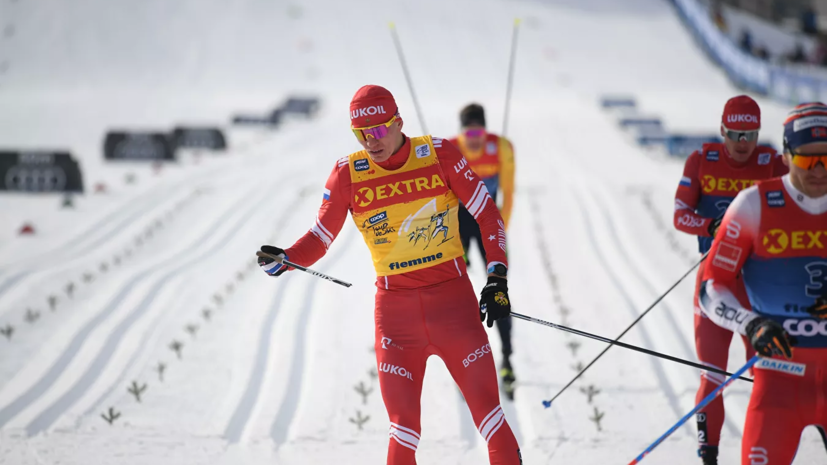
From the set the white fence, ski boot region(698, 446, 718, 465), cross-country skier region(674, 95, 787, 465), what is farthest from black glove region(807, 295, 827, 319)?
the white fence

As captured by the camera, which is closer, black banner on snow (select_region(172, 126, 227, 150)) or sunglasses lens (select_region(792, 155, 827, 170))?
sunglasses lens (select_region(792, 155, 827, 170))

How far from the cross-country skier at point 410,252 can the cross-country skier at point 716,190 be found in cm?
164

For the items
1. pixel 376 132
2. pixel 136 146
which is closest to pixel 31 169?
pixel 136 146

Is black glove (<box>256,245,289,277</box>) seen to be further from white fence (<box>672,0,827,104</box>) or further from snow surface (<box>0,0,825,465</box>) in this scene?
white fence (<box>672,0,827,104</box>)

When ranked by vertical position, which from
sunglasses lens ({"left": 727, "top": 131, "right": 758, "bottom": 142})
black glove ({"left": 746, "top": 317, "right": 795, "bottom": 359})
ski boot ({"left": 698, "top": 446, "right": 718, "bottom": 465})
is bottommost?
ski boot ({"left": 698, "top": 446, "right": 718, "bottom": 465})

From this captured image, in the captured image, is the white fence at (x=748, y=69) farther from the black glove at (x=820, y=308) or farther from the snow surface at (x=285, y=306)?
the black glove at (x=820, y=308)

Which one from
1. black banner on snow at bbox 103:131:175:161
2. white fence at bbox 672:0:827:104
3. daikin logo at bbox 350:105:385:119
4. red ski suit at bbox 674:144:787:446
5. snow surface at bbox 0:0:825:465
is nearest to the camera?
daikin logo at bbox 350:105:385:119

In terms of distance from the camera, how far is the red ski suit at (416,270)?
4.33m

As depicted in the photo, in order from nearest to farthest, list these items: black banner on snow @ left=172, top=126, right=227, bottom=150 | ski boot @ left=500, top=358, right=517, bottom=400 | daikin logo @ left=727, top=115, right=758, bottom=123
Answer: daikin logo @ left=727, top=115, right=758, bottom=123, ski boot @ left=500, top=358, right=517, bottom=400, black banner on snow @ left=172, top=126, right=227, bottom=150

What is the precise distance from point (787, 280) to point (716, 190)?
2.10 m

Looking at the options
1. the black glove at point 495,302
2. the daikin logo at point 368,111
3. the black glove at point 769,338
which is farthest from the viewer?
the daikin logo at point 368,111

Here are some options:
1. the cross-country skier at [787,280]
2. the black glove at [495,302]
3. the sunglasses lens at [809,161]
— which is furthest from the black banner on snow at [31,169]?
the sunglasses lens at [809,161]

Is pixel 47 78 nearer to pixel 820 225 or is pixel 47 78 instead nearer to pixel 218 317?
pixel 218 317

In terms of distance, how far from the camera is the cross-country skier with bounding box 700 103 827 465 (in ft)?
11.3
